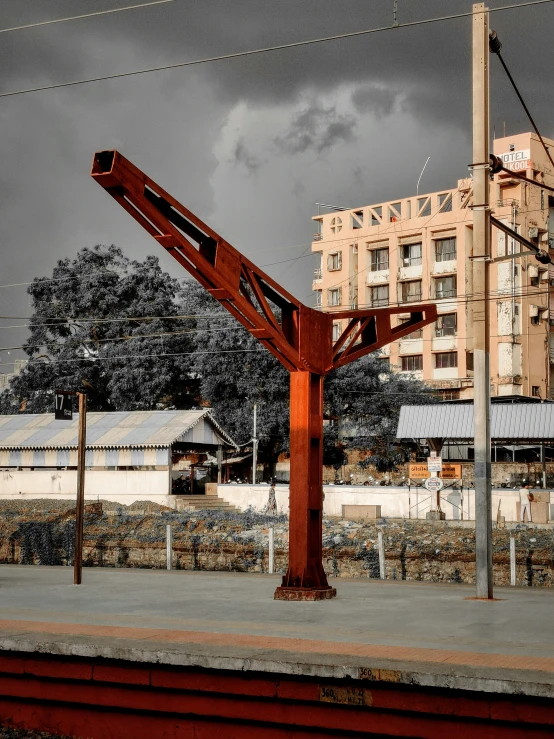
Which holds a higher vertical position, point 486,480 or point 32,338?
point 32,338

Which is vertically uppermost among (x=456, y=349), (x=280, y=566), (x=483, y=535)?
(x=456, y=349)

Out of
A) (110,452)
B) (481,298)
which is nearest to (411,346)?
(110,452)

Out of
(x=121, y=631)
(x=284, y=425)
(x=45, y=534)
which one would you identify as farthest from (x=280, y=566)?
(x=284, y=425)

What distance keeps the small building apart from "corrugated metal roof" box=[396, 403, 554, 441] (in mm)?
9915

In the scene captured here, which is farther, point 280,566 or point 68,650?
point 280,566

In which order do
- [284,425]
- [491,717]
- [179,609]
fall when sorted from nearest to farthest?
1. [491,717]
2. [179,609]
3. [284,425]

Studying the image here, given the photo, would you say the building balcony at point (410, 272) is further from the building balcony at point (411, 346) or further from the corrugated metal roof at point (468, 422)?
the corrugated metal roof at point (468, 422)

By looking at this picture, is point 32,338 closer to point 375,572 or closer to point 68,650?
point 375,572

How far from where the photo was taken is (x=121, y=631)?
953cm

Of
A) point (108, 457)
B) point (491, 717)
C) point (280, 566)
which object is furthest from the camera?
point (108, 457)

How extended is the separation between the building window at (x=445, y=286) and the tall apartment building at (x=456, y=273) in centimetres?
8

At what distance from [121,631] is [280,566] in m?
17.2

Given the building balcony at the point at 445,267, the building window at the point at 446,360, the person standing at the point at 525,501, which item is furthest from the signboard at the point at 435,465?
the building balcony at the point at 445,267

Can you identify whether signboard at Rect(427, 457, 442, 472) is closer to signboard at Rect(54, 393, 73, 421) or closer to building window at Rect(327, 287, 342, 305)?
signboard at Rect(54, 393, 73, 421)
